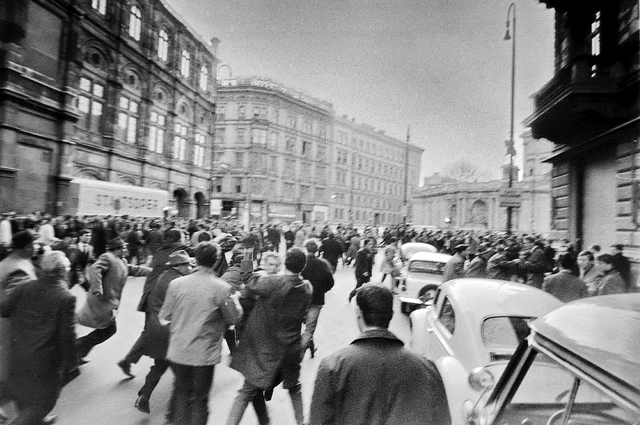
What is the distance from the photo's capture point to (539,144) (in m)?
19.1

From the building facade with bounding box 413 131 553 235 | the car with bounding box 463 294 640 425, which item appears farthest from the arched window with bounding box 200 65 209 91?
the car with bounding box 463 294 640 425

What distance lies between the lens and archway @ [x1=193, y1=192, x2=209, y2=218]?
3500cm

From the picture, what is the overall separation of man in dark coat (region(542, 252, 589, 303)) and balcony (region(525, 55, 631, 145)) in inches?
216

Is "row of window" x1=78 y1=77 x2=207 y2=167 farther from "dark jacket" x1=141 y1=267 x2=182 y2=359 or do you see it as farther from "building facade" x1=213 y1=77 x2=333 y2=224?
"dark jacket" x1=141 y1=267 x2=182 y2=359

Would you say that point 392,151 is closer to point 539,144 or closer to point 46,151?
point 539,144

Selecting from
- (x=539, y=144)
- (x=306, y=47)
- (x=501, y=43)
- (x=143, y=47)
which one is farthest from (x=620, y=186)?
(x=143, y=47)

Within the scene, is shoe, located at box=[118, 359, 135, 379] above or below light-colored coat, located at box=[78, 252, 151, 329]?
below

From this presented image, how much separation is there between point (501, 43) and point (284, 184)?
35062mm

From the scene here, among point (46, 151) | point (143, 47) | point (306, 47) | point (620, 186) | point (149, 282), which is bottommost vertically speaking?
point (149, 282)

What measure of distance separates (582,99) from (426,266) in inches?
211

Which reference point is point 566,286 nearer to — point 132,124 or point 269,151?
point 132,124

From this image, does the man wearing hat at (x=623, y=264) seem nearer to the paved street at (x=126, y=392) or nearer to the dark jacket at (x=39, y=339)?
the paved street at (x=126, y=392)

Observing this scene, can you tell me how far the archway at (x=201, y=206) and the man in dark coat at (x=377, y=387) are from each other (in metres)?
34.4

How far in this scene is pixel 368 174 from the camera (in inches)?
2308
